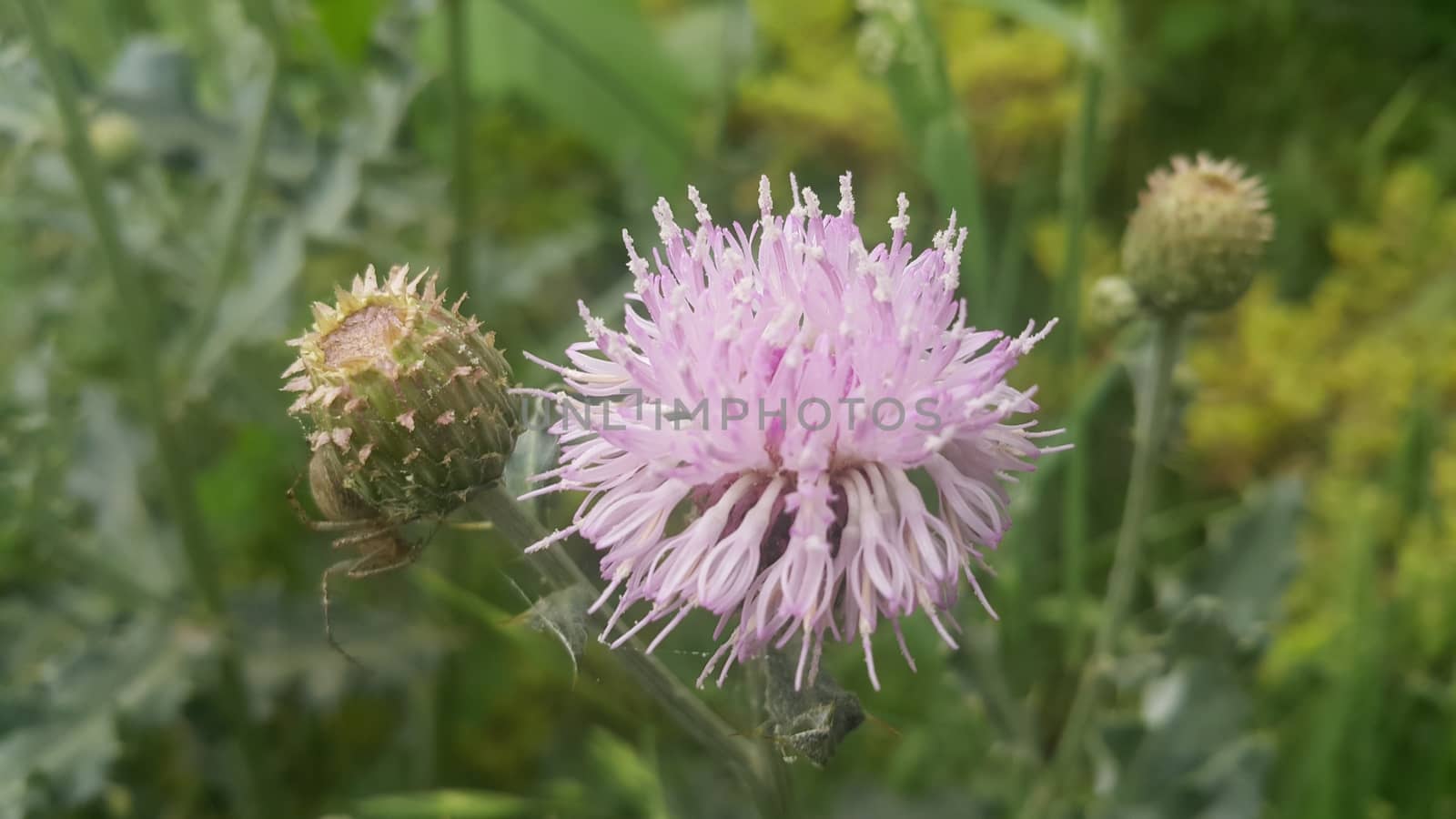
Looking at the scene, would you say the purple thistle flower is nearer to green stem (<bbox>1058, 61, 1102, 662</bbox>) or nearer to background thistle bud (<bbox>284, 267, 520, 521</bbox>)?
background thistle bud (<bbox>284, 267, 520, 521</bbox>)

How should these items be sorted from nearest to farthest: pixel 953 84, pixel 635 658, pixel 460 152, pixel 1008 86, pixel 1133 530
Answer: pixel 635 658 < pixel 1133 530 < pixel 460 152 < pixel 953 84 < pixel 1008 86

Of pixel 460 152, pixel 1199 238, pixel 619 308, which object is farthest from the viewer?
pixel 619 308

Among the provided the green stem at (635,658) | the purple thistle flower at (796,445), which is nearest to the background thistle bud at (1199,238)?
the purple thistle flower at (796,445)

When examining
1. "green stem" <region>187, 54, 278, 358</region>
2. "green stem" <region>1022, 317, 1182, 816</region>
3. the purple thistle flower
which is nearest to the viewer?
the purple thistle flower

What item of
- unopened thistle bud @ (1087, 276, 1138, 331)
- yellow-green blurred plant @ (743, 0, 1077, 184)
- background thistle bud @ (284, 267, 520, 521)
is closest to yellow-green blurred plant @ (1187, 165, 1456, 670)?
yellow-green blurred plant @ (743, 0, 1077, 184)

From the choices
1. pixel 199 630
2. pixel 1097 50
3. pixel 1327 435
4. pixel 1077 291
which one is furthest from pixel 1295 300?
pixel 199 630

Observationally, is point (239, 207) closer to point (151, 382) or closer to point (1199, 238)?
point (151, 382)

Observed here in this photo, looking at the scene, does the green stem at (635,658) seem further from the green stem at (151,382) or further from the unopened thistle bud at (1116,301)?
the green stem at (151,382)

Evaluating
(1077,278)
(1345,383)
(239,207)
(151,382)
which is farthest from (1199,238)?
(151,382)
